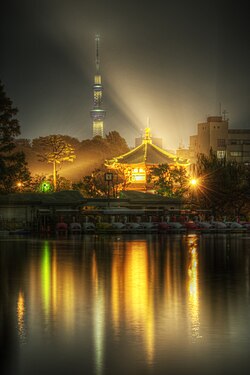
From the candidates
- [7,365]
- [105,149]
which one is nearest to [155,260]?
[7,365]

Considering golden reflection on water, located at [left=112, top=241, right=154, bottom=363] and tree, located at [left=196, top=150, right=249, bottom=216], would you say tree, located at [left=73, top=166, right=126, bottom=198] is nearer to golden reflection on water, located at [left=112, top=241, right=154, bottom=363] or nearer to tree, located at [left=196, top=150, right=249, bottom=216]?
tree, located at [left=196, top=150, right=249, bottom=216]

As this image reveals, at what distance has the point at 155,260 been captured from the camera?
34562 mm

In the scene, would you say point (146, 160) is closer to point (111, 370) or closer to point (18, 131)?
point (18, 131)

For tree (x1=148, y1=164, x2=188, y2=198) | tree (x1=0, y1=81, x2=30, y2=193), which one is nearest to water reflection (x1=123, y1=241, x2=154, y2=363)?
tree (x1=0, y1=81, x2=30, y2=193)

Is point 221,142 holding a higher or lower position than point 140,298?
higher

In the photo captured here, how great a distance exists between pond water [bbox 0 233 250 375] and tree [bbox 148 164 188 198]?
5471 cm

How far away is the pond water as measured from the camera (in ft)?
46.9

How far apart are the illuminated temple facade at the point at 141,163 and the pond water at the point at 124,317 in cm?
6600

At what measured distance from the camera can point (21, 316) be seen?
738 inches

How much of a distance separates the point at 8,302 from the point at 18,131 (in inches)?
1701

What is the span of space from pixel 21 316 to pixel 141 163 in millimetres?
81218

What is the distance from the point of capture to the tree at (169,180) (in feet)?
290

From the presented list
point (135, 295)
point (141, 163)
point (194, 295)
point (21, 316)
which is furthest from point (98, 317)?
point (141, 163)

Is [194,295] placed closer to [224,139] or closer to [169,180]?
[169,180]
